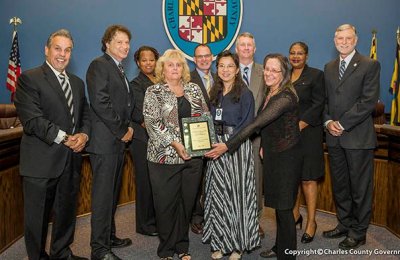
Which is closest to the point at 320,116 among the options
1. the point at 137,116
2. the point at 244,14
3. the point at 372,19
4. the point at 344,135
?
the point at 344,135

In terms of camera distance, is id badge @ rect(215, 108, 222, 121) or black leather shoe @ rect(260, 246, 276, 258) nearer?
id badge @ rect(215, 108, 222, 121)

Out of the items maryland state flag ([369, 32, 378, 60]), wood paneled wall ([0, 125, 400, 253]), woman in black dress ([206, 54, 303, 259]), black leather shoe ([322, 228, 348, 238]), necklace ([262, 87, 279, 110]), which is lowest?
black leather shoe ([322, 228, 348, 238])

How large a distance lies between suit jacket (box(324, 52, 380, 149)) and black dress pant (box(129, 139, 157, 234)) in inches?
67.7

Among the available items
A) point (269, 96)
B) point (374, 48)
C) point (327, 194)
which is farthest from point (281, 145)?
point (374, 48)

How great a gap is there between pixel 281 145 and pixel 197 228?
1.52 m

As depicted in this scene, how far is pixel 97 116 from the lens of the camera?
3137mm

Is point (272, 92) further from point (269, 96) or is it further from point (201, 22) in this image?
point (201, 22)

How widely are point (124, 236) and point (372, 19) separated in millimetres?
4436

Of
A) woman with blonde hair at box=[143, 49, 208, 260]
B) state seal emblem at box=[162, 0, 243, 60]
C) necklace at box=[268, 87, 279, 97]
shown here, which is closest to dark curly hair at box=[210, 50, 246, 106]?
woman with blonde hair at box=[143, 49, 208, 260]

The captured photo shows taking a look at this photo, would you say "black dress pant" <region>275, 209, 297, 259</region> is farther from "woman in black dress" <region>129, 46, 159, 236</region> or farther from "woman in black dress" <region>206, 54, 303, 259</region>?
"woman in black dress" <region>129, 46, 159, 236</region>

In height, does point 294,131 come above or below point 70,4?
below

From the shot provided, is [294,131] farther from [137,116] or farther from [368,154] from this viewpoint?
[137,116]

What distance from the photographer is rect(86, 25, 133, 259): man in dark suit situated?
10.0 feet

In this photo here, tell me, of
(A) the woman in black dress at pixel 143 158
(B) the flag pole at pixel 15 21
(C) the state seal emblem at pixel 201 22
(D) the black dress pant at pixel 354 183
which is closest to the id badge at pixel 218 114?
(A) the woman in black dress at pixel 143 158
